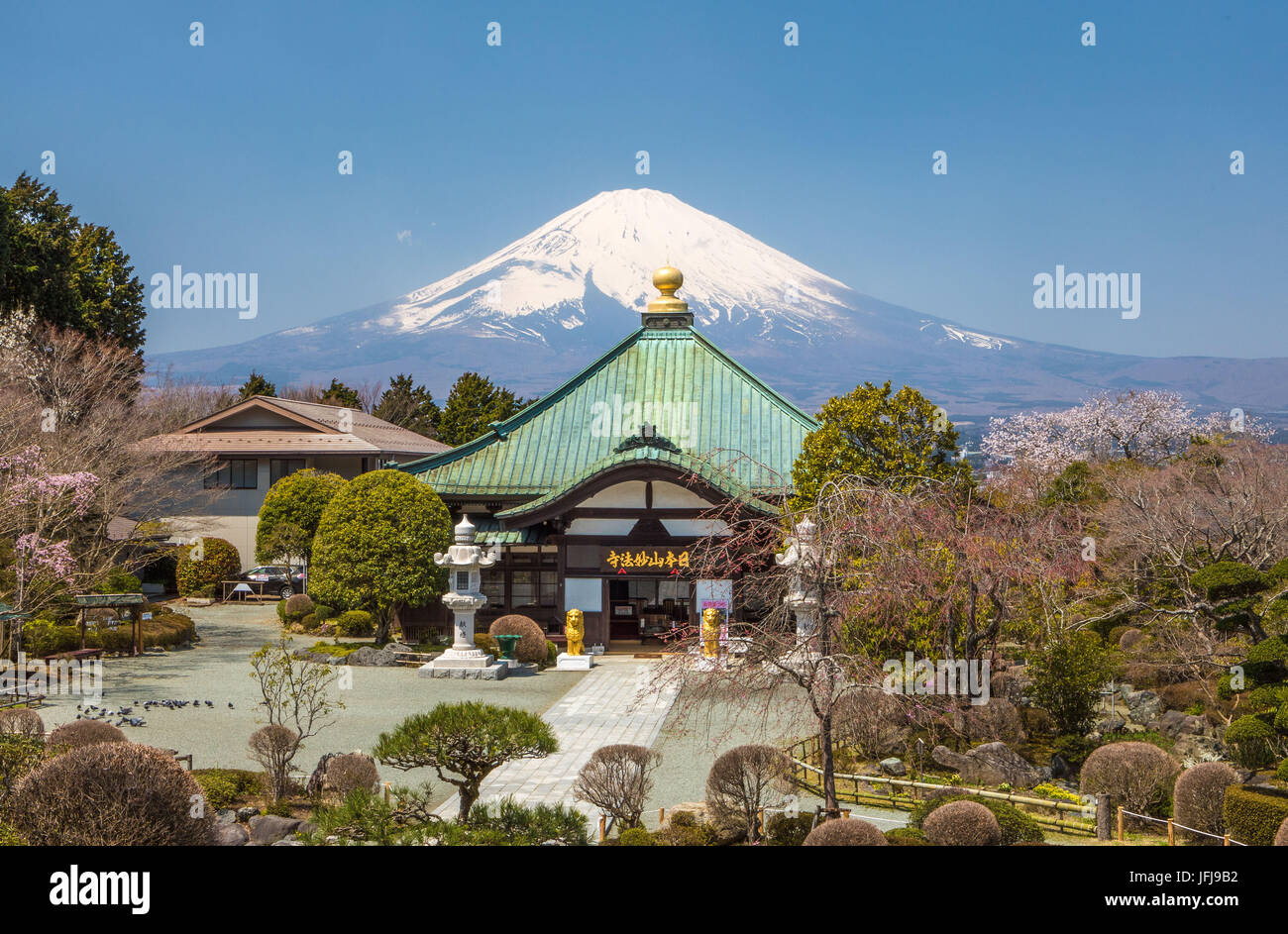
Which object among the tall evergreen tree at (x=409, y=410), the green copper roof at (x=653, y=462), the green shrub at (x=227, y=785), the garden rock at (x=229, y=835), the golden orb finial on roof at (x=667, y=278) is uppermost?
the golden orb finial on roof at (x=667, y=278)

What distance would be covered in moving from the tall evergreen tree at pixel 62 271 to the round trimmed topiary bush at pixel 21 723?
21.9 meters

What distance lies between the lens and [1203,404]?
19038 cm

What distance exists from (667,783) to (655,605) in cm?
1353

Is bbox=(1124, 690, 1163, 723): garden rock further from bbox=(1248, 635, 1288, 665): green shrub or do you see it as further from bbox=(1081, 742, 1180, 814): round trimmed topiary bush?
bbox=(1248, 635, 1288, 665): green shrub

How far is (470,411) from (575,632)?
3074cm

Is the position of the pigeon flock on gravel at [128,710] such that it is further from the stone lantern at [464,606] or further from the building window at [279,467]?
the building window at [279,467]

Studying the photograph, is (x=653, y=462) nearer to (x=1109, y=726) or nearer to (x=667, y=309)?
(x=667, y=309)

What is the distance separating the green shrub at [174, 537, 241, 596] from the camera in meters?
38.9

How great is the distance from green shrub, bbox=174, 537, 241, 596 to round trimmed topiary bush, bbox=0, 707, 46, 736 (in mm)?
25213

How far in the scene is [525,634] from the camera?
1024 inches

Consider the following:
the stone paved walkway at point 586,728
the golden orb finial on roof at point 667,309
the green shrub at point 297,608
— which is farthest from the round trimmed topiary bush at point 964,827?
the golden orb finial on roof at point 667,309

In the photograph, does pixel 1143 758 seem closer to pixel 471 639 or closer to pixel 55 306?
pixel 471 639

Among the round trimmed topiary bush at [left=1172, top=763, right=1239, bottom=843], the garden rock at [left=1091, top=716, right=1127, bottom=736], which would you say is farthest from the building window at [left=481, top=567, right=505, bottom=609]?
the round trimmed topiary bush at [left=1172, top=763, right=1239, bottom=843]

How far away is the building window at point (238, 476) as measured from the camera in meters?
42.6
